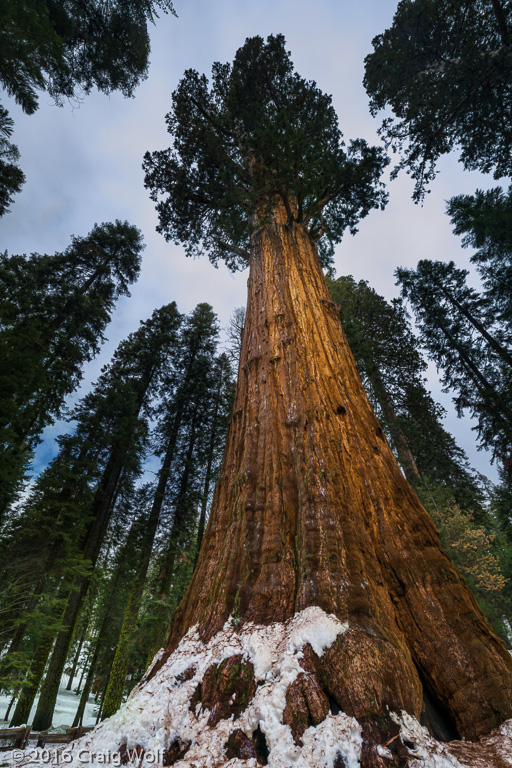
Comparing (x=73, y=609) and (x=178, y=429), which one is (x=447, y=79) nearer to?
(x=178, y=429)

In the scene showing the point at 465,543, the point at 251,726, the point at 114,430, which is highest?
the point at 114,430

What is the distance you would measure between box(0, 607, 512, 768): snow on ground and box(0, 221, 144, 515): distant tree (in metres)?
6.10

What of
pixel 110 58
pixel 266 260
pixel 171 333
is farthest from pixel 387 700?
pixel 171 333

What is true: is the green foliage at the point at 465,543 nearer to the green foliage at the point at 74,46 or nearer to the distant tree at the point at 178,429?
the distant tree at the point at 178,429

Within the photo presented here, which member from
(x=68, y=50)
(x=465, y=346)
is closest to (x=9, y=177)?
(x=68, y=50)

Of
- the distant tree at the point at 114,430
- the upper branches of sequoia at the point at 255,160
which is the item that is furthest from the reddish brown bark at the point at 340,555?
the distant tree at the point at 114,430

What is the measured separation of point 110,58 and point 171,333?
11.1 metres

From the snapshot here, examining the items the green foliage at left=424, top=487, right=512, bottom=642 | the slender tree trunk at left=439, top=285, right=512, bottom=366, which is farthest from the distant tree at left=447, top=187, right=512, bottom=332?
the green foliage at left=424, top=487, right=512, bottom=642

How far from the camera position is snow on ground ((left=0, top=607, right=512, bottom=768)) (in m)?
1.29

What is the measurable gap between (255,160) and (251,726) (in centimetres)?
1005

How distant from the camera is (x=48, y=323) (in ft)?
35.1

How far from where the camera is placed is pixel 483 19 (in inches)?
324

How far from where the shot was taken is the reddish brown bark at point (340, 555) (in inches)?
67.5

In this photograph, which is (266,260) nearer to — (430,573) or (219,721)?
(430,573)
